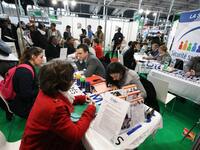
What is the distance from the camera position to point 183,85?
2.35 meters

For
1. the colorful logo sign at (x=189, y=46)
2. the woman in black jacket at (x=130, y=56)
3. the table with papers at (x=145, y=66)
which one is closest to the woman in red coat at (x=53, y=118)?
the table with papers at (x=145, y=66)

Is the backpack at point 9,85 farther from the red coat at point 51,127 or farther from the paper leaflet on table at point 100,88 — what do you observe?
the red coat at point 51,127

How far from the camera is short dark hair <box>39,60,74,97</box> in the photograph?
91 cm

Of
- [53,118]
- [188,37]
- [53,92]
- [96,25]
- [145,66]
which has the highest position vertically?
[96,25]

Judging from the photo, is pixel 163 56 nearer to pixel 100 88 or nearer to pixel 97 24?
pixel 100 88

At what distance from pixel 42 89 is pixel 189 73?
8.46ft

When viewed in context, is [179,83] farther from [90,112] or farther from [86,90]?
[90,112]

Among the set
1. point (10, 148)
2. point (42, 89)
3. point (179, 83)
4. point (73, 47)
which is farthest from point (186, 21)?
point (10, 148)

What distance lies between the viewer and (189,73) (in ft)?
8.50

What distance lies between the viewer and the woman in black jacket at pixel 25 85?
1616mm

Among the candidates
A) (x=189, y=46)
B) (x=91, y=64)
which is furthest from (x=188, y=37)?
(x=91, y=64)

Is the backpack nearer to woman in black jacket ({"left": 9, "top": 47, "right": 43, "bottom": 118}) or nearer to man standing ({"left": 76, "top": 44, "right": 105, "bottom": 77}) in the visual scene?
woman in black jacket ({"left": 9, "top": 47, "right": 43, "bottom": 118})

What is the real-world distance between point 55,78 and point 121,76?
0.96 metres

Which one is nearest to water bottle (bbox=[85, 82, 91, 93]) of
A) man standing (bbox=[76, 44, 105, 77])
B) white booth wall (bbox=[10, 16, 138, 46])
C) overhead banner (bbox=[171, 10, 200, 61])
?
man standing (bbox=[76, 44, 105, 77])
